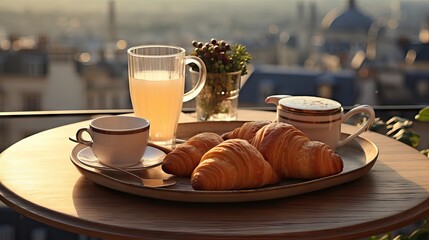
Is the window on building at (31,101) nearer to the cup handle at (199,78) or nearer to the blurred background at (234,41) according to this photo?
the blurred background at (234,41)

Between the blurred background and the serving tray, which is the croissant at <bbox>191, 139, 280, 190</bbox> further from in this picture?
the blurred background

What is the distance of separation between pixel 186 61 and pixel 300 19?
43.6 feet

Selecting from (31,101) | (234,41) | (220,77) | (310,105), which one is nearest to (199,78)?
(220,77)

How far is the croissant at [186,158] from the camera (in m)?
0.93

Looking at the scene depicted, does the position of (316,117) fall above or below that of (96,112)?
above

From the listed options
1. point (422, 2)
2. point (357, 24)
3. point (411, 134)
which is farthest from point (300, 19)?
point (411, 134)

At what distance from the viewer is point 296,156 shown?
0.91 m

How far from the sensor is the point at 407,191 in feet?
3.04

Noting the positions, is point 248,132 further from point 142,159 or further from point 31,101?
point 31,101

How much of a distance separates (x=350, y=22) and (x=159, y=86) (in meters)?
12.7

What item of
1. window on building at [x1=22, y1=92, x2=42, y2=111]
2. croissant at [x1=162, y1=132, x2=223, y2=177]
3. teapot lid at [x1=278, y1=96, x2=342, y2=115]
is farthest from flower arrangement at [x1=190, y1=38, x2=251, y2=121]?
window on building at [x1=22, y1=92, x2=42, y2=111]

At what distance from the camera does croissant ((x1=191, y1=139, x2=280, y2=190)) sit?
86cm

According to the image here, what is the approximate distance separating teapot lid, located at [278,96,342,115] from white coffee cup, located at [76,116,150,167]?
0.22 m

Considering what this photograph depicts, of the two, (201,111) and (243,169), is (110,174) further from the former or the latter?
(201,111)
